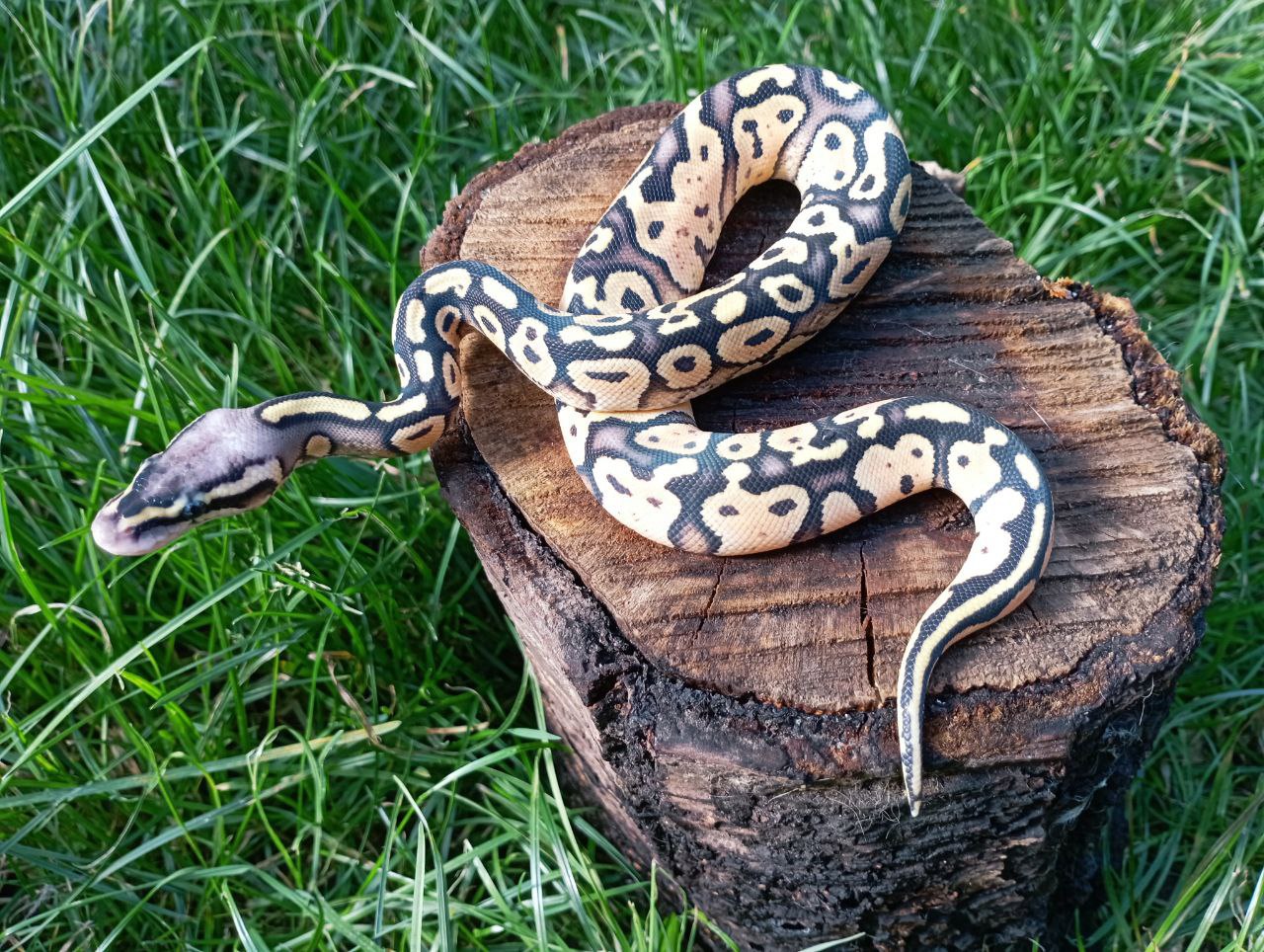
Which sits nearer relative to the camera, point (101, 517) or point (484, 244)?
point (101, 517)

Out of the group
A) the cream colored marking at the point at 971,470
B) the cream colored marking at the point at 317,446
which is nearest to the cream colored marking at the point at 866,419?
the cream colored marking at the point at 971,470

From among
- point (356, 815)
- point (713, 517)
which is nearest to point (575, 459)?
point (713, 517)

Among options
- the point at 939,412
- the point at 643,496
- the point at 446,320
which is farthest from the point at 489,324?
the point at 939,412

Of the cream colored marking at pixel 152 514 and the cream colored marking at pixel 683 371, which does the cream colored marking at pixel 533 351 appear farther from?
the cream colored marking at pixel 152 514

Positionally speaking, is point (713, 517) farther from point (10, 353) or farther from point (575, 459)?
point (10, 353)

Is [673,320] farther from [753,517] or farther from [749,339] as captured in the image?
[753,517]

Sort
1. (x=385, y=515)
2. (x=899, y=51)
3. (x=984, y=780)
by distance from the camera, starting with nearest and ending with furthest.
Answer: (x=984, y=780)
(x=385, y=515)
(x=899, y=51)

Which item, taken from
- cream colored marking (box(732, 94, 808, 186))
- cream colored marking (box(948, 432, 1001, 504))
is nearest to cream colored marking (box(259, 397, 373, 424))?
cream colored marking (box(732, 94, 808, 186))

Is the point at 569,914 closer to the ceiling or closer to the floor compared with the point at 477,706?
closer to the floor
